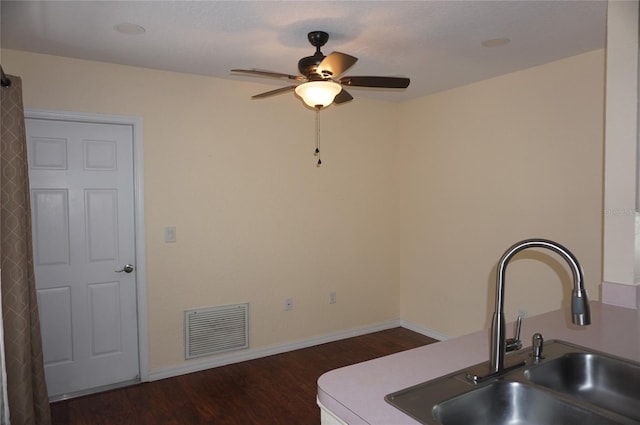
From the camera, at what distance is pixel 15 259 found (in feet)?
8.23

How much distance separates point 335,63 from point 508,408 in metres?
1.87

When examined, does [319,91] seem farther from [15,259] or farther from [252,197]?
[15,259]

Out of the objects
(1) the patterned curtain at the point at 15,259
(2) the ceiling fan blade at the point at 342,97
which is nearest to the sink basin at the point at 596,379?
(2) the ceiling fan blade at the point at 342,97

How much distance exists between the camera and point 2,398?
2215mm

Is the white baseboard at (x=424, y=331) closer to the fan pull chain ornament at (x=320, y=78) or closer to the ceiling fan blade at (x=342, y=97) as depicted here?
the ceiling fan blade at (x=342, y=97)

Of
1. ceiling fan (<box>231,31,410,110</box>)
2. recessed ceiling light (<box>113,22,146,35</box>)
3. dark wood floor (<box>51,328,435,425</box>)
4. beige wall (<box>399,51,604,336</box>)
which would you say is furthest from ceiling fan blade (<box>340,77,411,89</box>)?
dark wood floor (<box>51,328,435,425</box>)

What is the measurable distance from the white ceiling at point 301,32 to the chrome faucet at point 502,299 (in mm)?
1650

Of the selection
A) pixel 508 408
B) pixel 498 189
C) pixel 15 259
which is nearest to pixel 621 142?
pixel 508 408

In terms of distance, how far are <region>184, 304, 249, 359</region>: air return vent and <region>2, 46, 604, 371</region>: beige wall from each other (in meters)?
0.08

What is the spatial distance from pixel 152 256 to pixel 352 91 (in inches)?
95.5

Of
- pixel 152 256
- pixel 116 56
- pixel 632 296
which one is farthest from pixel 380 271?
pixel 116 56

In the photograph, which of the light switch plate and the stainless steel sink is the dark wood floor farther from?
the stainless steel sink

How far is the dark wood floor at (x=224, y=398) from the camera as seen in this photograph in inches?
118

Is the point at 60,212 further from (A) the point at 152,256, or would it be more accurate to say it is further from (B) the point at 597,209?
(B) the point at 597,209
